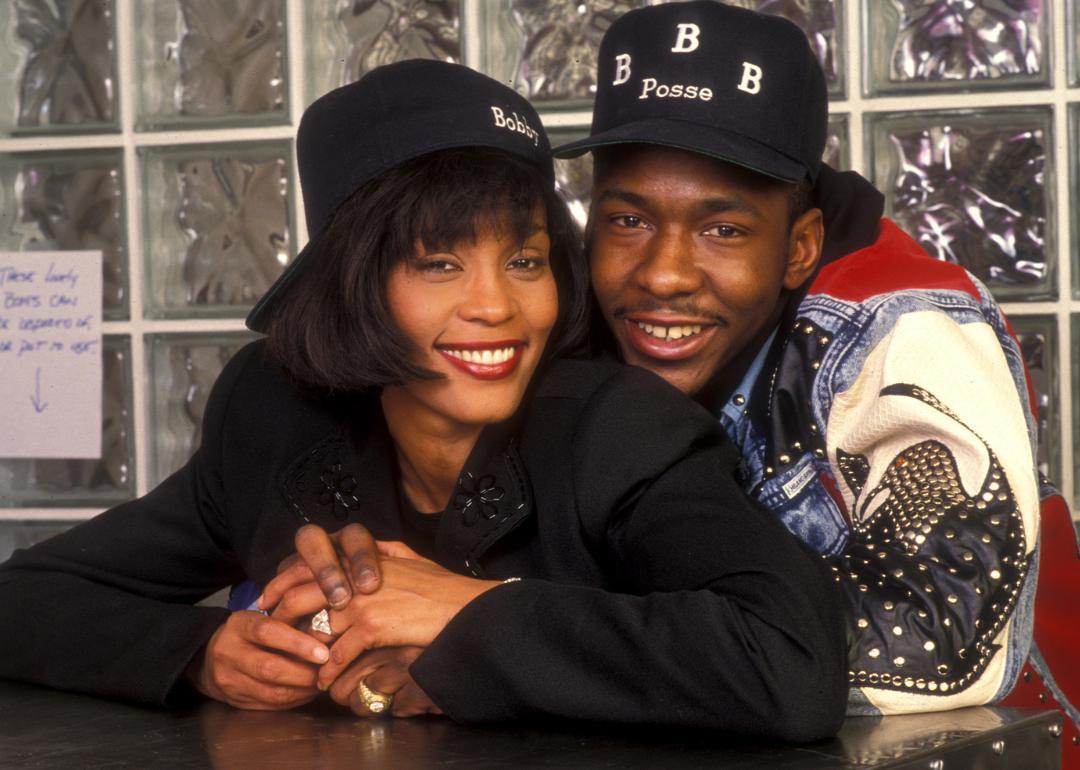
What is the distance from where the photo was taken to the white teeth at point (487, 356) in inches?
51.2

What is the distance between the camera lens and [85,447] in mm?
2463

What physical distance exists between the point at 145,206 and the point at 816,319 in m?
1.40

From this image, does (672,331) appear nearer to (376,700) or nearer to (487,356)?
(487,356)

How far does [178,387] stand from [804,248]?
1286 millimetres

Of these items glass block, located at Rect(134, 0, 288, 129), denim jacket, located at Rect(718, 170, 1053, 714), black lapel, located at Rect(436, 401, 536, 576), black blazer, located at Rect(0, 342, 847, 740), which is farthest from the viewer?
glass block, located at Rect(134, 0, 288, 129)

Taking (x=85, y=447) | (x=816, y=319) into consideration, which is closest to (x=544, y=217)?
(x=816, y=319)

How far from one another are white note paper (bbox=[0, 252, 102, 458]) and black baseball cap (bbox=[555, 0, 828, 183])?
1.23 meters

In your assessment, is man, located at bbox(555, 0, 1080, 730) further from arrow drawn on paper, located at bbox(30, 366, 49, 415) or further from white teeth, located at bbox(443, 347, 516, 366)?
arrow drawn on paper, located at bbox(30, 366, 49, 415)

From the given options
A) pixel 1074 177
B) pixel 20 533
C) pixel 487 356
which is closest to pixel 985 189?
pixel 1074 177

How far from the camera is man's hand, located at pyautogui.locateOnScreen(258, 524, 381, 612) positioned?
116 cm

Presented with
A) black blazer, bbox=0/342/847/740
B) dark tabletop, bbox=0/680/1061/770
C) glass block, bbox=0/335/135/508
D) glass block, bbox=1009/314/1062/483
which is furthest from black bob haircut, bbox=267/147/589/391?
glass block, bbox=0/335/135/508

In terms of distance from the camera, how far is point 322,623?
46.5 inches

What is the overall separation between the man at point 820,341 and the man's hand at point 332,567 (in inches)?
15.3

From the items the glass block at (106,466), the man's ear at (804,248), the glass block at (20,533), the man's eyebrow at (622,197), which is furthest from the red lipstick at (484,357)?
the glass block at (20,533)
